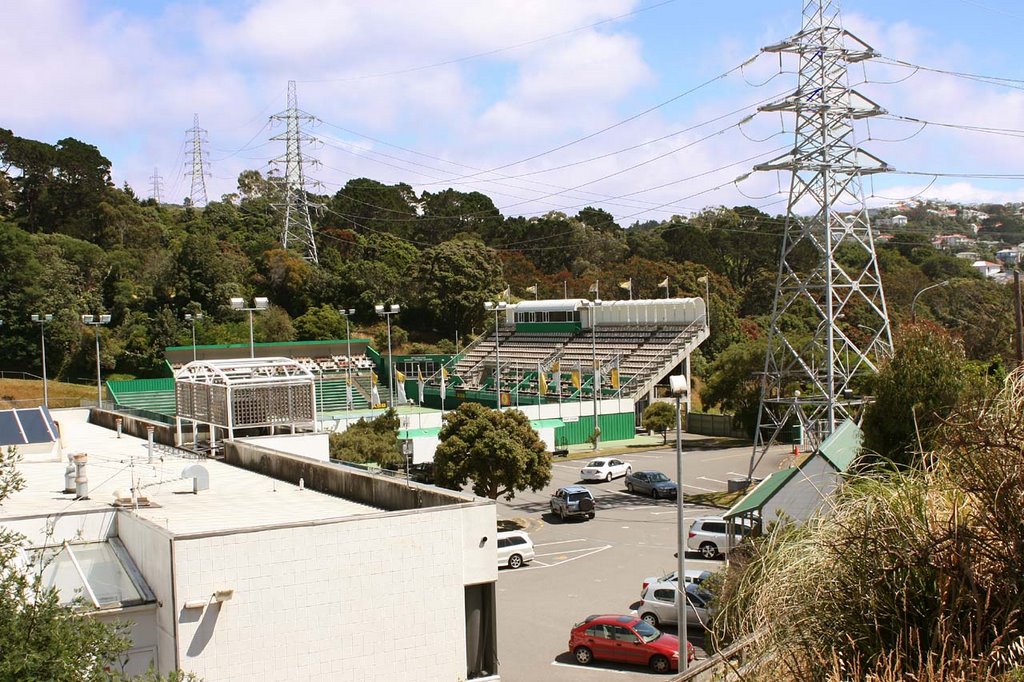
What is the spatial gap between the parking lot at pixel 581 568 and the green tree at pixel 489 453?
186cm

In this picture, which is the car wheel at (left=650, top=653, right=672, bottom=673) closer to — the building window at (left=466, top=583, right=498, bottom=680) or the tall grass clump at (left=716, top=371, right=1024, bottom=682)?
the building window at (left=466, top=583, right=498, bottom=680)

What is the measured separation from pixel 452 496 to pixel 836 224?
2020 cm

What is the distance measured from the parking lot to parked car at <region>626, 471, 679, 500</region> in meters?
0.42

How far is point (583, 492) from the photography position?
31.3m

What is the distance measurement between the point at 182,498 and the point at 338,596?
262 inches

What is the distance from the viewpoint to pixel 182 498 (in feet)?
57.1

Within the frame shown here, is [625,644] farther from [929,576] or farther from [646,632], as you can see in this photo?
[929,576]

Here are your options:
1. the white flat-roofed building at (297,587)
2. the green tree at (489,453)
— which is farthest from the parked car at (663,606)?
the green tree at (489,453)

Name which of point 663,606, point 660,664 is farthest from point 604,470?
point 660,664

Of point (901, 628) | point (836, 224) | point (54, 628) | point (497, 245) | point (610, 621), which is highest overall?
point (497, 245)

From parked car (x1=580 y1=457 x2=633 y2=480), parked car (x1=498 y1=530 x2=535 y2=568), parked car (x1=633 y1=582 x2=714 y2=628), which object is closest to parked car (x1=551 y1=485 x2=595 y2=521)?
parked car (x1=498 y1=530 x2=535 y2=568)

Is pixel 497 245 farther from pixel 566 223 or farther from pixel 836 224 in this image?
pixel 836 224

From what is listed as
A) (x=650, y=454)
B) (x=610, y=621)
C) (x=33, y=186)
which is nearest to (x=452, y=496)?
(x=610, y=621)

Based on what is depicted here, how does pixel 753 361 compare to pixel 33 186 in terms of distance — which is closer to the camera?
pixel 753 361
